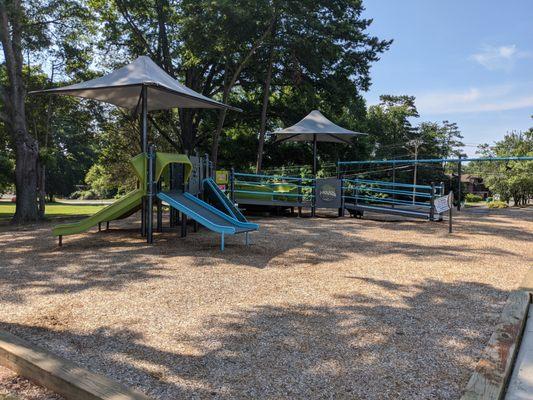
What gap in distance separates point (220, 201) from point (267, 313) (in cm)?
532

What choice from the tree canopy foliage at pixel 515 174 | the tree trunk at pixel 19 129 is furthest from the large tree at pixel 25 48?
the tree canopy foliage at pixel 515 174

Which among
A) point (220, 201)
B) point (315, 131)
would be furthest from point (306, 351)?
point (315, 131)

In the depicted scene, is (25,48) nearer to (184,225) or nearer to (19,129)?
(19,129)

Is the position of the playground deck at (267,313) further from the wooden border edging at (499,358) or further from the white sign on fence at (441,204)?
the white sign on fence at (441,204)

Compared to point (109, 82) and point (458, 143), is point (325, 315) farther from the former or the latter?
point (458, 143)

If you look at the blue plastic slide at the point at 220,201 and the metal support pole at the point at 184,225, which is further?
the blue plastic slide at the point at 220,201

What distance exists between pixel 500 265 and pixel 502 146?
59.1 meters

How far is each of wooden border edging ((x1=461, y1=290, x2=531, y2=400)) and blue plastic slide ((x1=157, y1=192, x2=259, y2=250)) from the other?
4309 mm

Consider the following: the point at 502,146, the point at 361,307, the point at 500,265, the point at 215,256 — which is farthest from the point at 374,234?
the point at 502,146

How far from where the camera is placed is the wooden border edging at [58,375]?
2270mm

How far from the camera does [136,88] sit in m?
8.22

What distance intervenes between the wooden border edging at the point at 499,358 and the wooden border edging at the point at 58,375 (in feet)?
6.19

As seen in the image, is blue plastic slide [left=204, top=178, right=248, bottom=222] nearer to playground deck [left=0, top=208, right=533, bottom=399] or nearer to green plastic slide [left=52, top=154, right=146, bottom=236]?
playground deck [left=0, top=208, right=533, bottom=399]

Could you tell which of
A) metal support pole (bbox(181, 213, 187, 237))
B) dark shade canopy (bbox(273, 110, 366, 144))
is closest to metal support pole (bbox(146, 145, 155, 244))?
metal support pole (bbox(181, 213, 187, 237))
